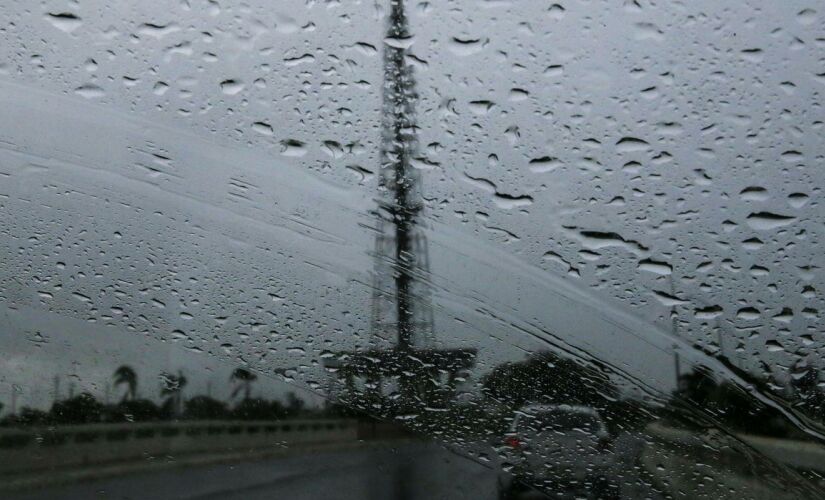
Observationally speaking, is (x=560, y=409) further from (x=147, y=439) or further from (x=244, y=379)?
(x=147, y=439)

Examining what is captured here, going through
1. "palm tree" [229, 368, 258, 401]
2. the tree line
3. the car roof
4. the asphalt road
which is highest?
"palm tree" [229, 368, 258, 401]

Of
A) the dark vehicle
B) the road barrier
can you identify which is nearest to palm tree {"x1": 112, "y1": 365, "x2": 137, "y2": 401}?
the road barrier

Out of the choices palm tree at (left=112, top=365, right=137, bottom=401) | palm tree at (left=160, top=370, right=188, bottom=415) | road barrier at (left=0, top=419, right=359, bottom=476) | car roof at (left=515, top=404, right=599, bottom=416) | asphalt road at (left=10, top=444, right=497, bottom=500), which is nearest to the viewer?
car roof at (left=515, top=404, right=599, bottom=416)

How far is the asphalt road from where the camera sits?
3.94 metres

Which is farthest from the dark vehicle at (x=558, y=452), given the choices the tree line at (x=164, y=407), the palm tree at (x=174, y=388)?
the palm tree at (x=174, y=388)

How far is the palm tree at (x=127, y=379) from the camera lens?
14.6ft

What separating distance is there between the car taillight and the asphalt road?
174 mm

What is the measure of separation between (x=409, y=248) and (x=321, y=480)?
125 cm

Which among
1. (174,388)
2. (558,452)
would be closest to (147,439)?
(174,388)

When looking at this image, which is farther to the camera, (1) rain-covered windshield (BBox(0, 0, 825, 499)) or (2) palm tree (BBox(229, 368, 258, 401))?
(2) palm tree (BBox(229, 368, 258, 401))

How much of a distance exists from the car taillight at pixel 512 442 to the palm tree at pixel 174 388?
169 centimetres

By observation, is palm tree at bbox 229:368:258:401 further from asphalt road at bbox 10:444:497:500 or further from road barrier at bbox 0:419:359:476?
asphalt road at bbox 10:444:497:500

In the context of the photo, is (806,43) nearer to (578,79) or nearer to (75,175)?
(578,79)

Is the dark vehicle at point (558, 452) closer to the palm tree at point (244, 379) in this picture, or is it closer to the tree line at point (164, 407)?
the tree line at point (164, 407)
